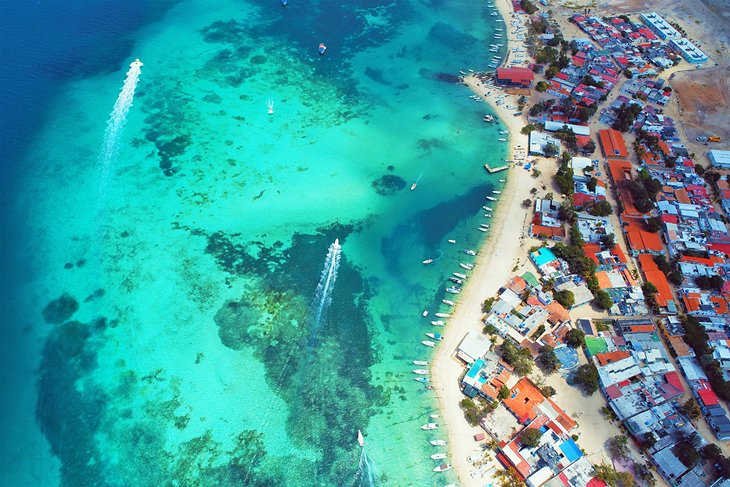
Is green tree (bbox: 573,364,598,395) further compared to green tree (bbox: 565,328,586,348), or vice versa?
green tree (bbox: 565,328,586,348)

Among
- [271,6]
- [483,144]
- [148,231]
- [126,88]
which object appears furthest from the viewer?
[271,6]

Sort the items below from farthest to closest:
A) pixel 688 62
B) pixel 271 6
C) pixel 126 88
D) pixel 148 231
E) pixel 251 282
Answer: pixel 271 6, pixel 688 62, pixel 126 88, pixel 148 231, pixel 251 282

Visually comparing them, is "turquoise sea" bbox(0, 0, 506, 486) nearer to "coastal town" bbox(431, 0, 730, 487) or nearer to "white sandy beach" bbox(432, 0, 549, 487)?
"white sandy beach" bbox(432, 0, 549, 487)

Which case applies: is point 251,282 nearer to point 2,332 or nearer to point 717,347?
point 2,332

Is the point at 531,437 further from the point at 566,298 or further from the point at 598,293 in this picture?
the point at 598,293

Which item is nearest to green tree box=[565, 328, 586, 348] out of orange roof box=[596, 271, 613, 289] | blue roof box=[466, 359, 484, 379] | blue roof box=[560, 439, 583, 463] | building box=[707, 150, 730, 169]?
orange roof box=[596, 271, 613, 289]

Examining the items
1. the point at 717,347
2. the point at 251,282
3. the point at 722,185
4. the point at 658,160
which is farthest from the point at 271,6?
the point at 717,347

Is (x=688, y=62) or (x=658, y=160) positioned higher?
(x=688, y=62)

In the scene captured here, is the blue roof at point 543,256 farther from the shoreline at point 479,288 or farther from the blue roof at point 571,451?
the blue roof at point 571,451
